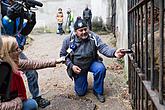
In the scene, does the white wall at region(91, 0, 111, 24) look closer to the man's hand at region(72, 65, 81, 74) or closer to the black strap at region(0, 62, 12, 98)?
the man's hand at region(72, 65, 81, 74)

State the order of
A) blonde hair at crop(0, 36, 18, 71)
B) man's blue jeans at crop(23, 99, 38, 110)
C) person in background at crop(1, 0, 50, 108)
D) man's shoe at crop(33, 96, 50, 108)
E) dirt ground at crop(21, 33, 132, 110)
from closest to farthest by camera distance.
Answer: blonde hair at crop(0, 36, 18, 71), man's blue jeans at crop(23, 99, 38, 110), person in background at crop(1, 0, 50, 108), man's shoe at crop(33, 96, 50, 108), dirt ground at crop(21, 33, 132, 110)

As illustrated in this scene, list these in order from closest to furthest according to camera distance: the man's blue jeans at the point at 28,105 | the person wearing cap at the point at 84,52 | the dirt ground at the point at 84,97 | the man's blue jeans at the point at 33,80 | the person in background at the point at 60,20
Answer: the man's blue jeans at the point at 28,105, the man's blue jeans at the point at 33,80, the dirt ground at the point at 84,97, the person wearing cap at the point at 84,52, the person in background at the point at 60,20

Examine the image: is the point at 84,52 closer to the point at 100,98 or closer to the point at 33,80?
the point at 100,98

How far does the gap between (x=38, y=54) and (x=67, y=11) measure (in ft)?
30.6

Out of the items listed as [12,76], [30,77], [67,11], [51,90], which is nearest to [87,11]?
[67,11]

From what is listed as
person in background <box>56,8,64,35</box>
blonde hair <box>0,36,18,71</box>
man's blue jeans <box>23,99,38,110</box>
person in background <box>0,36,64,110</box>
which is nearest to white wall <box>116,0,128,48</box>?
man's blue jeans <box>23,99,38,110</box>

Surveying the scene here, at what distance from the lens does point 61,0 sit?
20000 mm

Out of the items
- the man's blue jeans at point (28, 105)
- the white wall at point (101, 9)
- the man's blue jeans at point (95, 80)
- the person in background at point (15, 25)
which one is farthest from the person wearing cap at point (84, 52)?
the white wall at point (101, 9)

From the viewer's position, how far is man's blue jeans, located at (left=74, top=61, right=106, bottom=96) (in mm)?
5270

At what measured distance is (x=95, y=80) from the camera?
5375 millimetres

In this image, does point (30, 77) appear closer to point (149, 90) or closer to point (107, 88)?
point (107, 88)

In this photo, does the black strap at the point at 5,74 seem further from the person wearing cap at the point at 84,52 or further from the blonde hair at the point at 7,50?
the person wearing cap at the point at 84,52

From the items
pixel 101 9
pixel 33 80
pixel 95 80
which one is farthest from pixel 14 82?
pixel 101 9

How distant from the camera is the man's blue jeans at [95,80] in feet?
17.3
